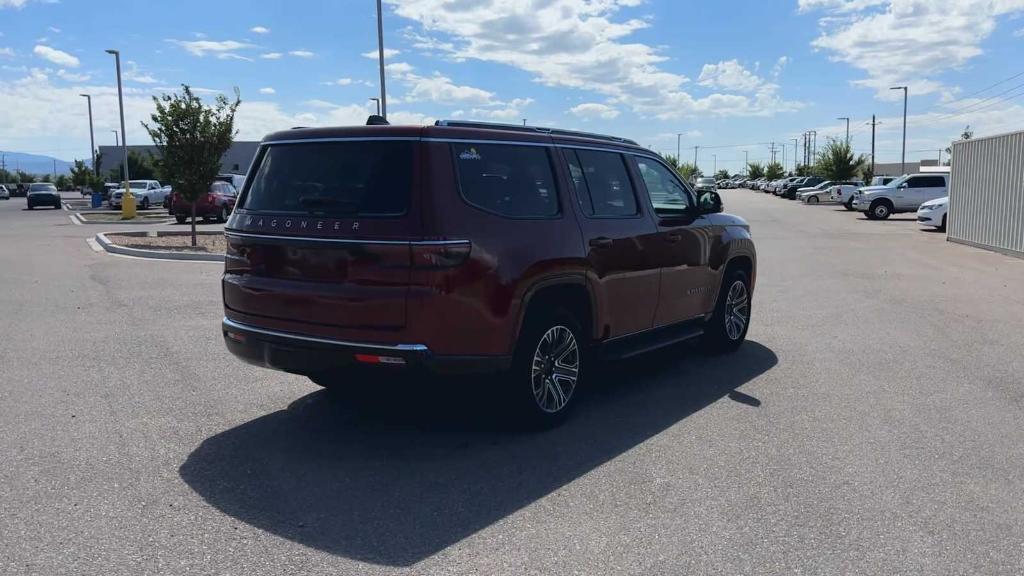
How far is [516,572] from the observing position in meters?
3.64

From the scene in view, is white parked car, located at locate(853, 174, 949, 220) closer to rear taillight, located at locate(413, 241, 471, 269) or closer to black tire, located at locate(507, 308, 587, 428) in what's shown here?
black tire, located at locate(507, 308, 587, 428)

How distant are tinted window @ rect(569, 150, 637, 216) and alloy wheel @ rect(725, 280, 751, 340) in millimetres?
2000

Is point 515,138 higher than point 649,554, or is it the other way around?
point 515,138

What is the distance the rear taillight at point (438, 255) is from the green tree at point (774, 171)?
112 m

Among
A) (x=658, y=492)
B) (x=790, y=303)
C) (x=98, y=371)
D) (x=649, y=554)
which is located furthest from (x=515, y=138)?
(x=790, y=303)

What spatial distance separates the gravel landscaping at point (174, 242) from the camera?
18.6m

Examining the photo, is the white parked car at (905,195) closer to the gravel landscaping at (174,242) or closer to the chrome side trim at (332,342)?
the gravel landscaping at (174,242)

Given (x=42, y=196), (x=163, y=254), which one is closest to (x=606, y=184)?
(x=163, y=254)

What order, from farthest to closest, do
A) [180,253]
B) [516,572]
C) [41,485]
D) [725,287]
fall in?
[180,253] < [725,287] < [41,485] < [516,572]

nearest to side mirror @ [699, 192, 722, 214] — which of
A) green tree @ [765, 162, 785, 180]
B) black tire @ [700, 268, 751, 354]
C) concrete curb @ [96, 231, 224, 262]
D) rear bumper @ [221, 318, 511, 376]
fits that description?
black tire @ [700, 268, 751, 354]

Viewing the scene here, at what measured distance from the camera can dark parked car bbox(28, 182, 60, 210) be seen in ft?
158

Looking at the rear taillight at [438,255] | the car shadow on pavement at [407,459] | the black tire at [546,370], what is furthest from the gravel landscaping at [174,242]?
the rear taillight at [438,255]

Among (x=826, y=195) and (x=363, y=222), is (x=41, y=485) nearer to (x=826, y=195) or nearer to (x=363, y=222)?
(x=363, y=222)

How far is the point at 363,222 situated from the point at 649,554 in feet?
7.82
